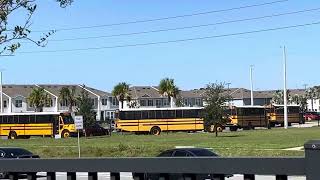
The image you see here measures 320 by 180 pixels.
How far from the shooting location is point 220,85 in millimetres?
54375

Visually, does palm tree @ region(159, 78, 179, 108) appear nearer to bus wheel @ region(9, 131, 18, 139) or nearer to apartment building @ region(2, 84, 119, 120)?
apartment building @ region(2, 84, 119, 120)

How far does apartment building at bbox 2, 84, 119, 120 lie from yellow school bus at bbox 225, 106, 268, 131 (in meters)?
54.6

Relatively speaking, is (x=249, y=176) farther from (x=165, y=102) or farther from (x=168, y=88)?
(x=165, y=102)

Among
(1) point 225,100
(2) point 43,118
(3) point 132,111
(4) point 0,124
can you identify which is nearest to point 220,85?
(1) point 225,100

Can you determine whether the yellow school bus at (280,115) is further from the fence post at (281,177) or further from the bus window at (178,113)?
the fence post at (281,177)

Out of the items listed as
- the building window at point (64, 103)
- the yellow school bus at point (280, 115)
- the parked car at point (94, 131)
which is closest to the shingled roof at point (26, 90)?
the building window at point (64, 103)

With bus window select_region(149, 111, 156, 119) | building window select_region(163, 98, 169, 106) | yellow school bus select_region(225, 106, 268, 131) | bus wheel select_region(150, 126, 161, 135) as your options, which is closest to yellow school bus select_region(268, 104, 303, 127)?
yellow school bus select_region(225, 106, 268, 131)

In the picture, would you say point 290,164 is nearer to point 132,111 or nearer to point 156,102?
point 132,111

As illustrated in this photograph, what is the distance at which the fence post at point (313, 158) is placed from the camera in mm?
3584

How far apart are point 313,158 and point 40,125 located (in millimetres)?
66470

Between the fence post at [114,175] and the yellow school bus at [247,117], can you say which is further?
the yellow school bus at [247,117]

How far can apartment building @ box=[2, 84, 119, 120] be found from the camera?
128 m

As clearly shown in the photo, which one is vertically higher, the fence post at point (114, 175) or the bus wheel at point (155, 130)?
the fence post at point (114, 175)

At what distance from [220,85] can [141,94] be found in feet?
317
